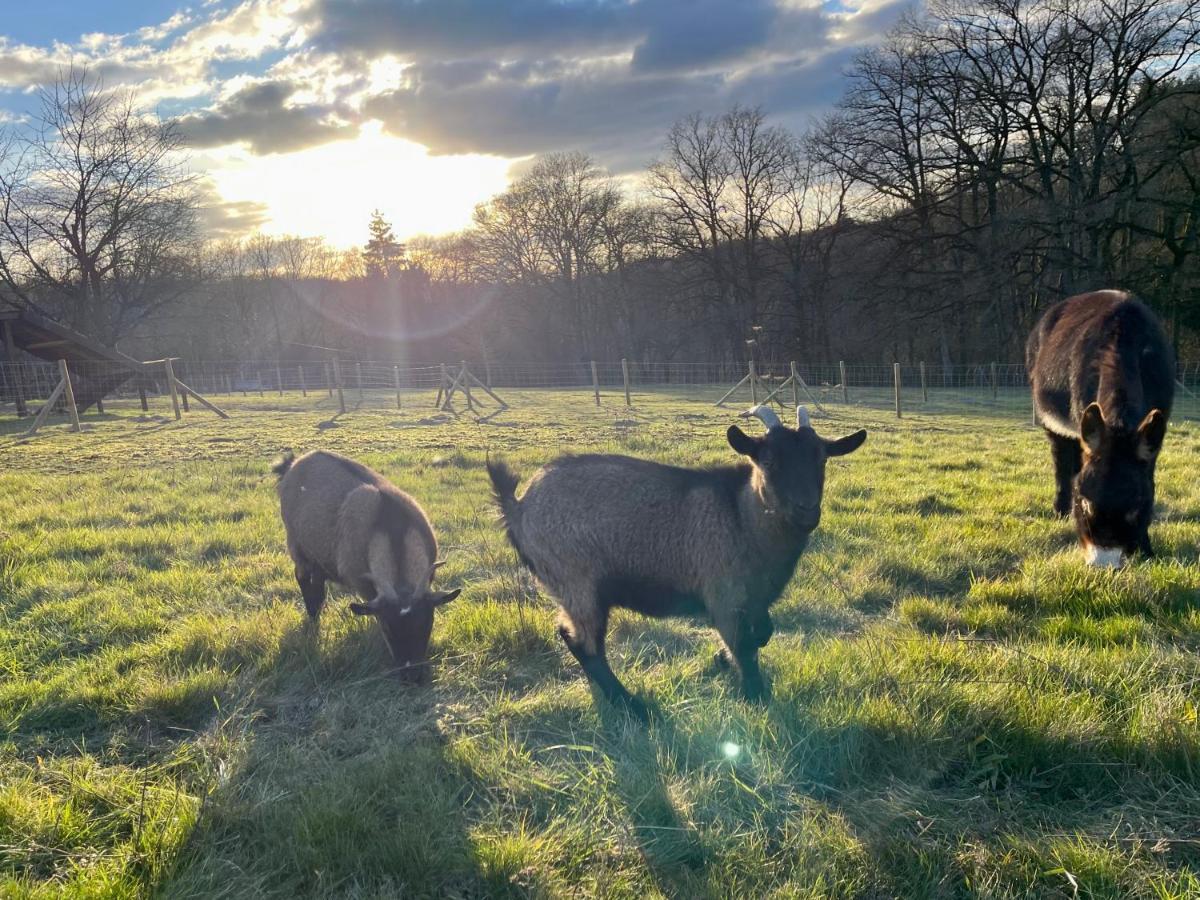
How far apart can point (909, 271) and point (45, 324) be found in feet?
110

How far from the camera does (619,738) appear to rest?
3.58 meters

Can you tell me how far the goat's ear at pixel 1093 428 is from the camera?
17.7 feet

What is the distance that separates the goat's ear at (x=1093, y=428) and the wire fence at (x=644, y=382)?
1455cm

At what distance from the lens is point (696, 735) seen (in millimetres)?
3486

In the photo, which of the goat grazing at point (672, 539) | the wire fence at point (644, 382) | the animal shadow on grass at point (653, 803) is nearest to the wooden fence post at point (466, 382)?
the wire fence at point (644, 382)

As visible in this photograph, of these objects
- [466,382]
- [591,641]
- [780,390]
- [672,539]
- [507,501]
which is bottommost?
[591,641]

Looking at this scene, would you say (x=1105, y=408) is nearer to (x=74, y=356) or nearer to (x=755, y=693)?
(x=755, y=693)

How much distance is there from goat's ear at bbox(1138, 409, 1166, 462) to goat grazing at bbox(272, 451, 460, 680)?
5334 mm

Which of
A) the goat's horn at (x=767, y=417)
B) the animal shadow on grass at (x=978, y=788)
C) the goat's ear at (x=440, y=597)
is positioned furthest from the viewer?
the goat's ear at (x=440, y=597)

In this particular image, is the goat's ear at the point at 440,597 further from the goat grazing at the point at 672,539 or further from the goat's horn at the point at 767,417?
the goat's horn at the point at 767,417

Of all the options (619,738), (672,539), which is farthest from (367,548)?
(619,738)

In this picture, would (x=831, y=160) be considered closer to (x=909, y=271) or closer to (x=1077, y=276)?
(x=909, y=271)

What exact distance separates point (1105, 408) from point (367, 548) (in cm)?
615

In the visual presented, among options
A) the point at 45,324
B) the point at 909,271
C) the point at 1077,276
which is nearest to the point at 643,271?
the point at 909,271
